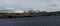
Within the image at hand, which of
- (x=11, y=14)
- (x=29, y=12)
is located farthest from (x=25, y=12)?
(x=11, y=14)

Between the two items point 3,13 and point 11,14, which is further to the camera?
point 11,14

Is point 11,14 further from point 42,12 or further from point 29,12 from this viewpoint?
point 42,12

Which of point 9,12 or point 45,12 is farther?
point 45,12

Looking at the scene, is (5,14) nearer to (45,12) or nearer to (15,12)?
(15,12)

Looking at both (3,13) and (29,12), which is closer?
(3,13)

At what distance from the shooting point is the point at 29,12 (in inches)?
101

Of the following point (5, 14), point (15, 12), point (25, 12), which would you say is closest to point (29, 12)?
point (25, 12)

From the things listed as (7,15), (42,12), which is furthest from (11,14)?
(42,12)

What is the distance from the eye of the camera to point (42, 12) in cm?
263

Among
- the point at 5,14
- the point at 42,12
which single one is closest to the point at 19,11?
the point at 5,14

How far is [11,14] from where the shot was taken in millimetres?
2586

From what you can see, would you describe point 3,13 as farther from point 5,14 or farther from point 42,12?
point 42,12

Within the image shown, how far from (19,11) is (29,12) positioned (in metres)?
0.17

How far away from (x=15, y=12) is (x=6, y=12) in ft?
0.61
